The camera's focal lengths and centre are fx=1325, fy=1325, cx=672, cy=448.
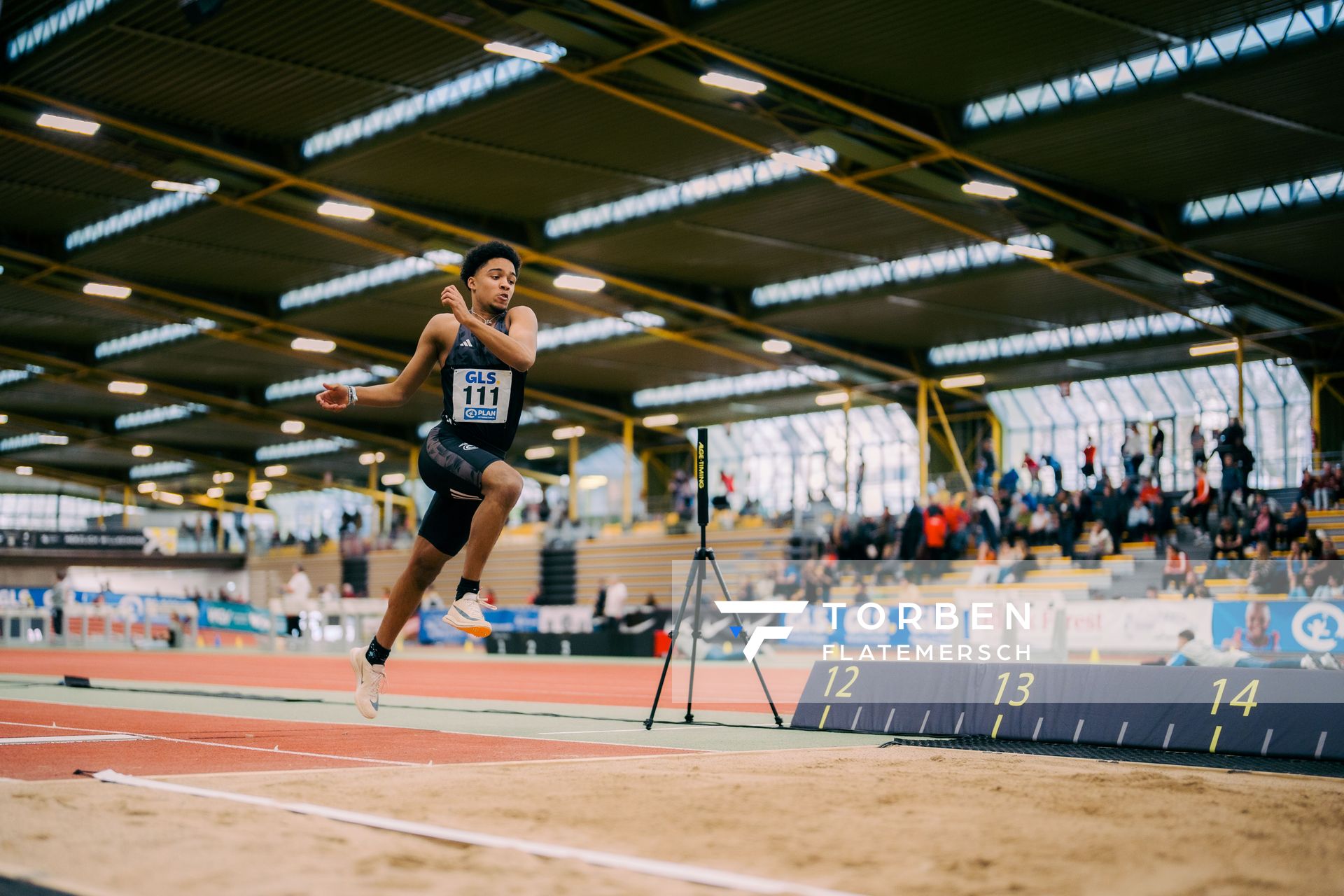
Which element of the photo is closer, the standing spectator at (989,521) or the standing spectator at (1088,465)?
the standing spectator at (989,521)

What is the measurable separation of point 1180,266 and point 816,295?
8.68 m

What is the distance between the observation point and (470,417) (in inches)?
234

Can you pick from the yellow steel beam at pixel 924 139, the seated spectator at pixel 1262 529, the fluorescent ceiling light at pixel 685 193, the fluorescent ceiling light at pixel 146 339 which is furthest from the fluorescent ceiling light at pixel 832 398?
the seated spectator at pixel 1262 529

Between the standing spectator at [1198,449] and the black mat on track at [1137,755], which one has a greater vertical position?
the standing spectator at [1198,449]

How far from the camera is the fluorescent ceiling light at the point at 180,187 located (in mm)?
26047

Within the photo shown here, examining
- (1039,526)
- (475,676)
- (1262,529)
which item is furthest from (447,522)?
(1039,526)

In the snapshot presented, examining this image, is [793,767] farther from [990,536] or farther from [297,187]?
[297,187]

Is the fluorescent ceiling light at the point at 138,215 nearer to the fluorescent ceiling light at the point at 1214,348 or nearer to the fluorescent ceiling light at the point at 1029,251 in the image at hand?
the fluorescent ceiling light at the point at 1029,251

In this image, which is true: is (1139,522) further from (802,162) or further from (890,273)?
(890,273)

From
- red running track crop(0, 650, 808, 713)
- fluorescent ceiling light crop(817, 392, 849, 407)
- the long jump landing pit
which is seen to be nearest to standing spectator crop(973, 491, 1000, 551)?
red running track crop(0, 650, 808, 713)

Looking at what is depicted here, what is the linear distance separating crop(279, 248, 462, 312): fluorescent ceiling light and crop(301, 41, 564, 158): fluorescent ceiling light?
4429 mm

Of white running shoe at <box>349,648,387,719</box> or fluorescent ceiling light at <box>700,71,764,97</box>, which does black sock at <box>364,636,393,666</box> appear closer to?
white running shoe at <box>349,648,387,719</box>

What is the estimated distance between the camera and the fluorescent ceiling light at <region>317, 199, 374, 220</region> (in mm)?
27297

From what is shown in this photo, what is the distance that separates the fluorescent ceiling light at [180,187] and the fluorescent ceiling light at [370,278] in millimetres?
4657
